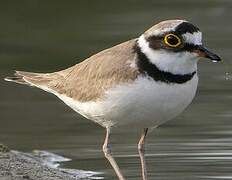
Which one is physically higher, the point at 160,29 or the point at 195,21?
the point at 160,29

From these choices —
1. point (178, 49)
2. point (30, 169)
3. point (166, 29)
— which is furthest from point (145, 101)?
point (30, 169)

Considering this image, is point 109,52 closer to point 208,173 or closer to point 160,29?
point 160,29

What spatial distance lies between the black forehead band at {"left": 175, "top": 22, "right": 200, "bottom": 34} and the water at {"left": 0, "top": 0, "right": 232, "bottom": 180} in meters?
2.24

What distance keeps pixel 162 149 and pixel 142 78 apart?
118 inches

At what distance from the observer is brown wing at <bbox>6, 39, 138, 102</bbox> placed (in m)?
11.6

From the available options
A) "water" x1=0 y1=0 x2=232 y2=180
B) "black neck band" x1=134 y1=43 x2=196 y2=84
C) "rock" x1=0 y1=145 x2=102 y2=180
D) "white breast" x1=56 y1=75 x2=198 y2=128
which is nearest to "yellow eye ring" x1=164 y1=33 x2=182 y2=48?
"black neck band" x1=134 y1=43 x2=196 y2=84

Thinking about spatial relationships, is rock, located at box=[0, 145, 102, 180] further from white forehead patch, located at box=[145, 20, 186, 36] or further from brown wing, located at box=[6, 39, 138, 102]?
white forehead patch, located at box=[145, 20, 186, 36]

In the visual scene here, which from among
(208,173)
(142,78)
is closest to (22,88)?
(208,173)

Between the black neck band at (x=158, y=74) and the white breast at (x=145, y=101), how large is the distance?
0.15ft

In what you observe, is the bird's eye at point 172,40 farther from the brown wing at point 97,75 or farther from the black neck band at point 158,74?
the brown wing at point 97,75

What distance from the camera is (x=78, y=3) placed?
2584 cm

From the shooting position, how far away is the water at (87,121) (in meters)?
13.8

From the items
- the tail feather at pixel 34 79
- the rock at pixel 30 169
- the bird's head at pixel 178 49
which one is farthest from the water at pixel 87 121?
the bird's head at pixel 178 49

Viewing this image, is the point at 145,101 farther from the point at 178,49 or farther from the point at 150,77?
the point at 178,49
